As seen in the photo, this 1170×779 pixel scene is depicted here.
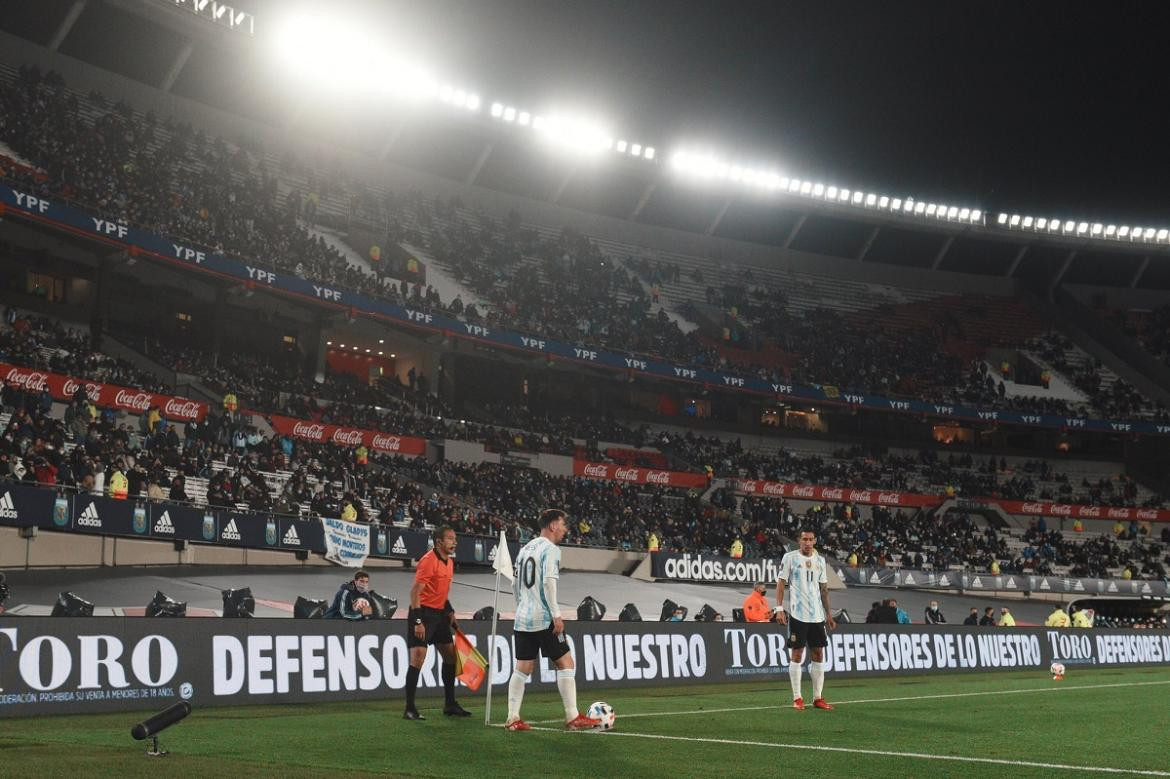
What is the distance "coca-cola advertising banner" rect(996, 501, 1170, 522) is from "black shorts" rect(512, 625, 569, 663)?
5108 cm

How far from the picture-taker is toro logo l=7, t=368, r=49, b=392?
29797 mm

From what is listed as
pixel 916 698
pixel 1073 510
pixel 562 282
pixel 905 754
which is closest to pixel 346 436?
pixel 562 282

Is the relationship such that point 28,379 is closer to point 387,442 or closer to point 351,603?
point 387,442

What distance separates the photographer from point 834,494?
53.0 meters

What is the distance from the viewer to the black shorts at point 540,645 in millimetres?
10188

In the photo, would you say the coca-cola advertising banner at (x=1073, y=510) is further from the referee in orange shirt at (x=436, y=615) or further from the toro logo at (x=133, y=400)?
the referee in orange shirt at (x=436, y=615)

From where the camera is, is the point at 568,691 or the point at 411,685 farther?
the point at 411,685

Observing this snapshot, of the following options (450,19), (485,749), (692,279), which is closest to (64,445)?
(485,749)

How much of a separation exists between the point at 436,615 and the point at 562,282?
43.0m

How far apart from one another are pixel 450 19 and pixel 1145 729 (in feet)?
161

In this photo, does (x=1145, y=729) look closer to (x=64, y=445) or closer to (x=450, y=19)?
(x=64, y=445)

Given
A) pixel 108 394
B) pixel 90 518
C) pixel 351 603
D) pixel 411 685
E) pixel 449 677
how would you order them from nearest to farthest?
1. pixel 411 685
2. pixel 449 677
3. pixel 351 603
4. pixel 90 518
5. pixel 108 394

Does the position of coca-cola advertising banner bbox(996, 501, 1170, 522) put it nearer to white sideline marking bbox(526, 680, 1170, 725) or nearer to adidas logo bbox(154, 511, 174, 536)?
white sideline marking bbox(526, 680, 1170, 725)

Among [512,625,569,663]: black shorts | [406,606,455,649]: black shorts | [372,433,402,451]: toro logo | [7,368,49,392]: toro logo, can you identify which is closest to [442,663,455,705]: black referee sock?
[406,606,455,649]: black shorts
